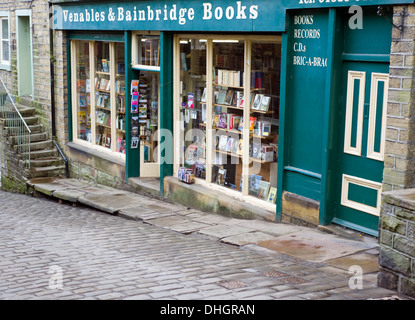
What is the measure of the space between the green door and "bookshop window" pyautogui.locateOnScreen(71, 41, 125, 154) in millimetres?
6168

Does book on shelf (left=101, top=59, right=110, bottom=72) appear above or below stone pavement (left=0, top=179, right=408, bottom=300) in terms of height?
above

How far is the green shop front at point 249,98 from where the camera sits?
8.05 meters

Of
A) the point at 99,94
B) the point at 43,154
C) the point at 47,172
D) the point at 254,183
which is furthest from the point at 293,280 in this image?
the point at 43,154

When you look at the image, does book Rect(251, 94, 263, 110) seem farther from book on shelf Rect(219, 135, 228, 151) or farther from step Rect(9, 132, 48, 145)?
step Rect(9, 132, 48, 145)

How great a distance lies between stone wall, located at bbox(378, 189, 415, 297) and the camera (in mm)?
5840

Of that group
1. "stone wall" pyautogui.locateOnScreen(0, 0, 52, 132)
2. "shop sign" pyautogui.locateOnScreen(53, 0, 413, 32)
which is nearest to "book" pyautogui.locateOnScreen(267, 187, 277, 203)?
"shop sign" pyautogui.locateOnScreen(53, 0, 413, 32)

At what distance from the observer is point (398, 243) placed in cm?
599

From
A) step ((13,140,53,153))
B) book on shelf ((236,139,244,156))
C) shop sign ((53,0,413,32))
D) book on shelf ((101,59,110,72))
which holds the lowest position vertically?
step ((13,140,53,153))

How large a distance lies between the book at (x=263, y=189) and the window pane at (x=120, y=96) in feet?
14.6

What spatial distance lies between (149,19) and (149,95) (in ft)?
5.56

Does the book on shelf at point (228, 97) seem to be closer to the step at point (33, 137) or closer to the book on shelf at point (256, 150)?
the book on shelf at point (256, 150)

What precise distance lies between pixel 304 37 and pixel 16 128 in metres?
9.22

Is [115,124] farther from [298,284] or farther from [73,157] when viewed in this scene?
[298,284]

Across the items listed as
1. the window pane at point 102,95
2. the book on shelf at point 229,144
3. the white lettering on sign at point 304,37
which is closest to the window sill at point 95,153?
the window pane at point 102,95
